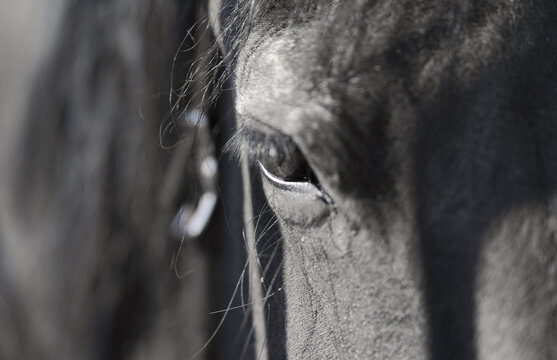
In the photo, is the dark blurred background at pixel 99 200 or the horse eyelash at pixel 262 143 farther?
the dark blurred background at pixel 99 200

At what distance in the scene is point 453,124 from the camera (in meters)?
0.48

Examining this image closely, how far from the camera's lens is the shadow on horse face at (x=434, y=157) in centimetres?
46

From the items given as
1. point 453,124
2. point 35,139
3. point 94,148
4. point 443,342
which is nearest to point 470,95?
point 453,124

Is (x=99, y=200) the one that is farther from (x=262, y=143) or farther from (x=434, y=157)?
(x=434, y=157)

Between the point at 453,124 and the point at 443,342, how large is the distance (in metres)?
0.17

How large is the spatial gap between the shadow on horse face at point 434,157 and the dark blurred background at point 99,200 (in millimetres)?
473

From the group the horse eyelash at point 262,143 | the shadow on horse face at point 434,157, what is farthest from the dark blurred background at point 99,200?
the shadow on horse face at point 434,157

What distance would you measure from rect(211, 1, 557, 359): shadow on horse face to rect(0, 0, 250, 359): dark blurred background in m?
0.47

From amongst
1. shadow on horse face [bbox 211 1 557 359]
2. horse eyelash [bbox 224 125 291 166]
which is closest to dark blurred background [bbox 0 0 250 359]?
horse eyelash [bbox 224 125 291 166]

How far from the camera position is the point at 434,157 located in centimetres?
48

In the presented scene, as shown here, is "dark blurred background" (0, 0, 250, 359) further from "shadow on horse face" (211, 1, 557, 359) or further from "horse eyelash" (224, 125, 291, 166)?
"shadow on horse face" (211, 1, 557, 359)

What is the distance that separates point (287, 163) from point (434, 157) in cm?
14

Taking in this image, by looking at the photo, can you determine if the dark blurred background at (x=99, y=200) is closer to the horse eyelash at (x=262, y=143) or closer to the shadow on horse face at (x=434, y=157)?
the horse eyelash at (x=262, y=143)

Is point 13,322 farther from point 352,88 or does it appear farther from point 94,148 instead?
point 352,88
